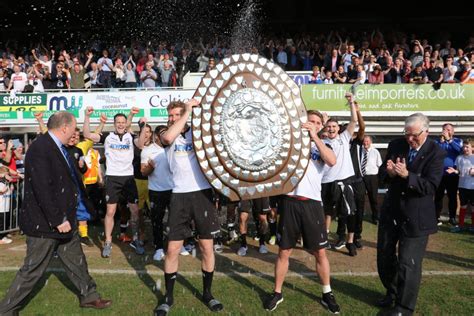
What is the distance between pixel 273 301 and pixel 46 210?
2.28 m

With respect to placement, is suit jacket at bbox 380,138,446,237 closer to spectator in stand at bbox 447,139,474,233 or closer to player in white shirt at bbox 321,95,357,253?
player in white shirt at bbox 321,95,357,253

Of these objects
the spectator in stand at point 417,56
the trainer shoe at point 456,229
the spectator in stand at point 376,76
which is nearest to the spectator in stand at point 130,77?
the spectator in stand at point 376,76

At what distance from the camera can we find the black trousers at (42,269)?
4.30m

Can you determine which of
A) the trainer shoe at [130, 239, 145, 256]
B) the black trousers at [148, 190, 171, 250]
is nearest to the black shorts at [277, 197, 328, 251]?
the black trousers at [148, 190, 171, 250]

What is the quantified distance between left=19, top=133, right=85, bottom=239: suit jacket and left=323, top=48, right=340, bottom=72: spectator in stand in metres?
13.0

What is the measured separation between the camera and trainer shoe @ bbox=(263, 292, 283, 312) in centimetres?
454

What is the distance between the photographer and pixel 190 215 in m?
4.61

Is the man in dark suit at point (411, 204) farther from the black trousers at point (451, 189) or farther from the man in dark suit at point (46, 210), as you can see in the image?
the black trousers at point (451, 189)

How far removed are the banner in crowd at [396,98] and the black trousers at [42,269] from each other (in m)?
10.4

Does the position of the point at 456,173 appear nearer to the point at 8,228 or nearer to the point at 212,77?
the point at 212,77

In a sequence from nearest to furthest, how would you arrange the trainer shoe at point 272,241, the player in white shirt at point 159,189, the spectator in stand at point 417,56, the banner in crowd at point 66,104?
the player in white shirt at point 159,189
the trainer shoe at point 272,241
the banner in crowd at point 66,104
the spectator in stand at point 417,56

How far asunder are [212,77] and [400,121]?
37.8ft

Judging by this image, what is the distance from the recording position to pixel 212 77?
14.3ft

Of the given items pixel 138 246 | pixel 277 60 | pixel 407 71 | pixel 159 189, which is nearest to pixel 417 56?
pixel 407 71
